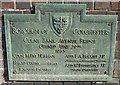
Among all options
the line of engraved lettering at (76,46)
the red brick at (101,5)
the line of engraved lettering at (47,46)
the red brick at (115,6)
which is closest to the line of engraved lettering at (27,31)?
the line of engraved lettering at (47,46)

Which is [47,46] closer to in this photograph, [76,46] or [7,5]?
[76,46]

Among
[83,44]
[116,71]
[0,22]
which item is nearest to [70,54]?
[83,44]

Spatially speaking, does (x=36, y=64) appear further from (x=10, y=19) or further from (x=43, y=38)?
(x=10, y=19)

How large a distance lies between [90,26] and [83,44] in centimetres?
17

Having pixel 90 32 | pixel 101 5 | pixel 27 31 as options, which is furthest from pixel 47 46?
pixel 101 5

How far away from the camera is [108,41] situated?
→ 2.27m

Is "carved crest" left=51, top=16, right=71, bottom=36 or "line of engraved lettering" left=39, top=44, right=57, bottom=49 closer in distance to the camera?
"carved crest" left=51, top=16, right=71, bottom=36

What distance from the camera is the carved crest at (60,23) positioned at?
220 centimetres

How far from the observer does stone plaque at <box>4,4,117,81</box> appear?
86.8 inches

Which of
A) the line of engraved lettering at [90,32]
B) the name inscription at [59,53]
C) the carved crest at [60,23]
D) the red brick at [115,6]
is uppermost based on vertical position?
the red brick at [115,6]

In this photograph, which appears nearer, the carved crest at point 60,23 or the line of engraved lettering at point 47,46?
the carved crest at point 60,23

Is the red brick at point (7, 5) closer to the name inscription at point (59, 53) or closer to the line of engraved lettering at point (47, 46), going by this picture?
the name inscription at point (59, 53)

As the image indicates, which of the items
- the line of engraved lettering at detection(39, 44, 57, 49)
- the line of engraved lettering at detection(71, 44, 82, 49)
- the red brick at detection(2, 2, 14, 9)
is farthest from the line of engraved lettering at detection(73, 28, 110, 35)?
the red brick at detection(2, 2, 14, 9)

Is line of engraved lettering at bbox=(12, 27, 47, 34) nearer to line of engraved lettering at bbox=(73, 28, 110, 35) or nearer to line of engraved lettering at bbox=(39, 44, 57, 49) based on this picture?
line of engraved lettering at bbox=(39, 44, 57, 49)
